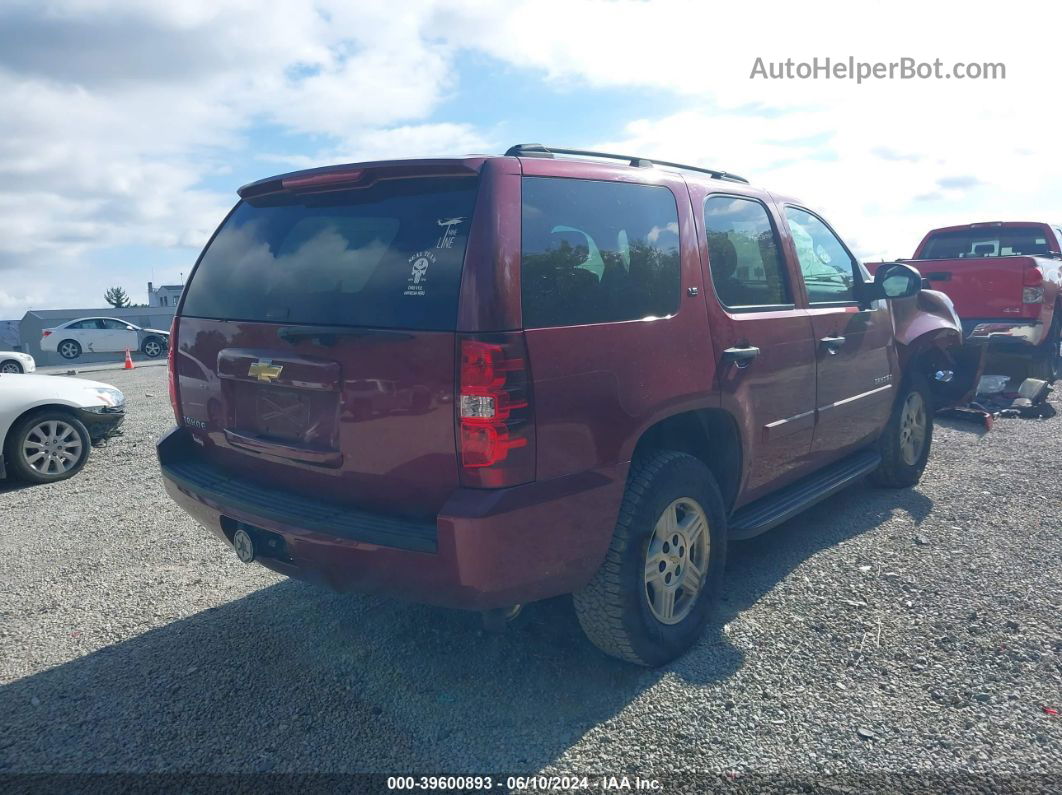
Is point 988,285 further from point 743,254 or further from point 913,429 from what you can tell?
point 743,254

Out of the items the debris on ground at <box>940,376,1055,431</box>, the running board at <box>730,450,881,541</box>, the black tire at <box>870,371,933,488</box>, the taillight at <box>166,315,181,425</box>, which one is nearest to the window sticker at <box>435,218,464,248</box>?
the taillight at <box>166,315,181,425</box>

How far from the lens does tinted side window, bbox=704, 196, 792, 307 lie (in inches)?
138

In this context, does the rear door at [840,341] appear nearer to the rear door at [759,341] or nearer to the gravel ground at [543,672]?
the rear door at [759,341]

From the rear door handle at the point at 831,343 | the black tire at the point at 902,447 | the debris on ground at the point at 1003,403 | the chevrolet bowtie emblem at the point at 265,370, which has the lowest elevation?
the debris on ground at the point at 1003,403

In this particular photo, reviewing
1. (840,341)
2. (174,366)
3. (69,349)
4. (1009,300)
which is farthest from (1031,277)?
(69,349)

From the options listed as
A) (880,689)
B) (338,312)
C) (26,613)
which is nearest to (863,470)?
(880,689)

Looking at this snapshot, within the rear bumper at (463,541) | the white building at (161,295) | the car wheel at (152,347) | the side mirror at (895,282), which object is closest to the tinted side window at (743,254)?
the side mirror at (895,282)

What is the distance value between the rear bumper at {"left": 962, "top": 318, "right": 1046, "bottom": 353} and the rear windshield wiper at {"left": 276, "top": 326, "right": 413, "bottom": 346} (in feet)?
24.6

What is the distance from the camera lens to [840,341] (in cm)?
429

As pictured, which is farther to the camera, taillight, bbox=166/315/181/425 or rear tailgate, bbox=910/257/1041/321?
rear tailgate, bbox=910/257/1041/321

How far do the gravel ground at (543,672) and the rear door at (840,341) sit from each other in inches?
27.5

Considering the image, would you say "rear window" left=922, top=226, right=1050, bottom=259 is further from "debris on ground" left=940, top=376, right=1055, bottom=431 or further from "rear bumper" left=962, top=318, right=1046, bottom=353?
"debris on ground" left=940, top=376, right=1055, bottom=431

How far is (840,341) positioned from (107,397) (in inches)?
251

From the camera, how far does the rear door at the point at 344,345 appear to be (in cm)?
252
